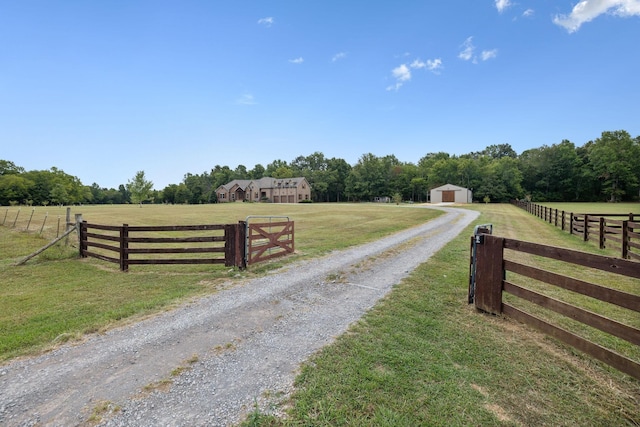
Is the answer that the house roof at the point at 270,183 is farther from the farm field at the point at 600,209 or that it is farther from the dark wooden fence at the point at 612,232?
the dark wooden fence at the point at 612,232

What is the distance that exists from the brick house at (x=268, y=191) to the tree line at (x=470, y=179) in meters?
4.76

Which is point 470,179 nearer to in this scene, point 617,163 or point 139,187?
point 617,163

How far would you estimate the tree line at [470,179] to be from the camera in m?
63.6

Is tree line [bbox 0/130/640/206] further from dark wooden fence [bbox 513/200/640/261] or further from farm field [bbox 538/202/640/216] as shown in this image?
dark wooden fence [bbox 513/200/640/261]

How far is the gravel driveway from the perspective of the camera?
259 centimetres

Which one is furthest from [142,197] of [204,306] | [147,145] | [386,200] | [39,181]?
[204,306]

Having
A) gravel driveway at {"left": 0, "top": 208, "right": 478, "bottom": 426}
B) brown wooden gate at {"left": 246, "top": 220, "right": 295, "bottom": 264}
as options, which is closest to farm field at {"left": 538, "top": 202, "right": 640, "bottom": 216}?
brown wooden gate at {"left": 246, "top": 220, "right": 295, "bottom": 264}

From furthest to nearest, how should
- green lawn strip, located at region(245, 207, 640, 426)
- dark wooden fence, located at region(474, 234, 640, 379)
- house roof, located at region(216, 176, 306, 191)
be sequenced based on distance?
house roof, located at region(216, 176, 306, 191), dark wooden fence, located at region(474, 234, 640, 379), green lawn strip, located at region(245, 207, 640, 426)

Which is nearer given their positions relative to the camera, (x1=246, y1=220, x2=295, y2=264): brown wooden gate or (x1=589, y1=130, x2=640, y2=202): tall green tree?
(x1=246, y1=220, x2=295, y2=264): brown wooden gate

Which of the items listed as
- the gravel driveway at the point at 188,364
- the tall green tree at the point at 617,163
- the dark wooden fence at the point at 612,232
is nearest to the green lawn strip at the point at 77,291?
the gravel driveway at the point at 188,364

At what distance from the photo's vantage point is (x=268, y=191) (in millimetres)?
82000

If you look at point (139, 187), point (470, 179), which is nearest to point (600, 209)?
point (470, 179)

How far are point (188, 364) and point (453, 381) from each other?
3030 millimetres

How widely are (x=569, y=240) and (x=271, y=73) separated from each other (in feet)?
82.2
